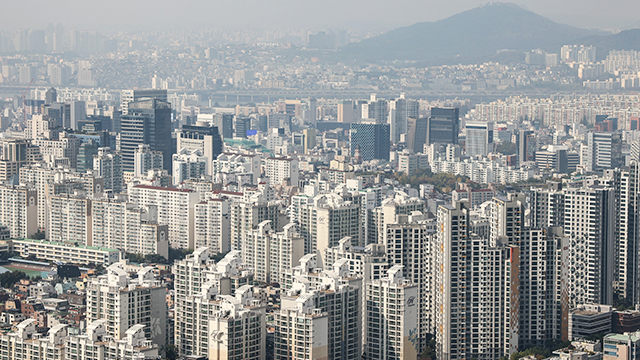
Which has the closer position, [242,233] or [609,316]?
[609,316]

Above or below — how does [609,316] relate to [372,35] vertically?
below

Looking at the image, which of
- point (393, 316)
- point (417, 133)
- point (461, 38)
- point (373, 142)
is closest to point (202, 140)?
point (373, 142)

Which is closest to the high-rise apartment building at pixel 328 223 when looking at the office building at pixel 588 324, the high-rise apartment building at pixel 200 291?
the high-rise apartment building at pixel 200 291

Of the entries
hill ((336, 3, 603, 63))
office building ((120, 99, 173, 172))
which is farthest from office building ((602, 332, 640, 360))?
hill ((336, 3, 603, 63))

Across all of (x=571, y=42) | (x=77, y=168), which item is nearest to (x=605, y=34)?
(x=571, y=42)

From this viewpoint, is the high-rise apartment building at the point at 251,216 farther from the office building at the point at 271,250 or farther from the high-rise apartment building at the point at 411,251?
the high-rise apartment building at the point at 411,251

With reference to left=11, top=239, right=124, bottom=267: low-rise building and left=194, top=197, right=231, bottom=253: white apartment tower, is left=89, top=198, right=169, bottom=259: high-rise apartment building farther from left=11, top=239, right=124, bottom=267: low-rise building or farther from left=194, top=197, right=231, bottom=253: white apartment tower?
left=194, top=197, right=231, bottom=253: white apartment tower

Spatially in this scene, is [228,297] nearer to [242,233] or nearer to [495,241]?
[495,241]
